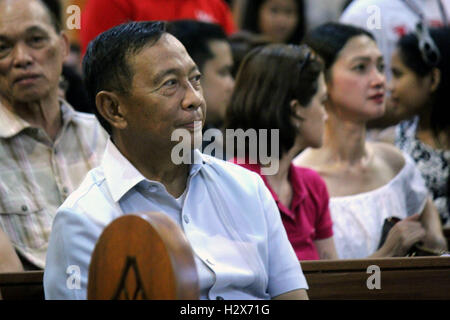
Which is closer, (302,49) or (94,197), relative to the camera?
(94,197)

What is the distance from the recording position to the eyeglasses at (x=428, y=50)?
3.40 meters

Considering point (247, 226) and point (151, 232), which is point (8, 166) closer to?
point (247, 226)

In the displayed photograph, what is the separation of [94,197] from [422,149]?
1950 mm

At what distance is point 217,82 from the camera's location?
3326mm

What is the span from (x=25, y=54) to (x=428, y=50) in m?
1.76

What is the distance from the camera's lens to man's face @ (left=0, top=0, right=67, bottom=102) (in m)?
2.49

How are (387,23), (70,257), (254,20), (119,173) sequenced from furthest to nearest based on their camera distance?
(254,20) < (387,23) < (119,173) < (70,257)

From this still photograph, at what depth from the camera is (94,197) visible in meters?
1.69

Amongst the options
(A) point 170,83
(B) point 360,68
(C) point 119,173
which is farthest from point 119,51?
(B) point 360,68

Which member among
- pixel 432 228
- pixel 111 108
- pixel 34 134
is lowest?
pixel 432 228
